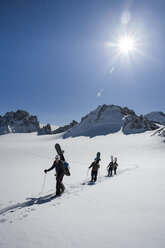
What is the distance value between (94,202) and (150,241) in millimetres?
2967

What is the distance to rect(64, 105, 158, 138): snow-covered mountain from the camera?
69075mm

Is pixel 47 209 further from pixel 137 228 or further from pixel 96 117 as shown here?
pixel 96 117

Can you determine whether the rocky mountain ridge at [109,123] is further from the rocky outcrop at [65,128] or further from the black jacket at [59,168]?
the black jacket at [59,168]

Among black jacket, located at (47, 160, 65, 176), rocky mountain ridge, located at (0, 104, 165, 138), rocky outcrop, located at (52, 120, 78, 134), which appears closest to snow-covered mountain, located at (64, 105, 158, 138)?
rocky mountain ridge, located at (0, 104, 165, 138)

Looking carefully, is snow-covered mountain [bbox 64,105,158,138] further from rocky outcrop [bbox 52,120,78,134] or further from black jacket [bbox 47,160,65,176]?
black jacket [bbox 47,160,65,176]

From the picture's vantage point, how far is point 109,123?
76812 millimetres

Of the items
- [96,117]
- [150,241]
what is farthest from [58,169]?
[96,117]

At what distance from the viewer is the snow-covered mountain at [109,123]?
2719 inches

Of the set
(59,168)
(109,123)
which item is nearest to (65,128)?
(109,123)

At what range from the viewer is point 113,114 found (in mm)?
82625

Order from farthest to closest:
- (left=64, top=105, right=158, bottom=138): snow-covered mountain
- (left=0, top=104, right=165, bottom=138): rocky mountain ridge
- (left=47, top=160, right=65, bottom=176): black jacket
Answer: (left=0, top=104, right=165, bottom=138): rocky mountain ridge < (left=64, top=105, right=158, bottom=138): snow-covered mountain < (left=47, top=160, right=65, bottom=176): black jacket

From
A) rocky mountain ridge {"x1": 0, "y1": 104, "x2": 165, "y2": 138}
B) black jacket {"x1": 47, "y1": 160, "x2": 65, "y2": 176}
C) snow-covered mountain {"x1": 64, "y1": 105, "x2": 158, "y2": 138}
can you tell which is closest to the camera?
black jacket {"x1": 47, "y1": 160, "x2": 65, "y2": 176}

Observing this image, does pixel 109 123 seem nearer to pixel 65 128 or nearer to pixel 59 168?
pixel 65 128

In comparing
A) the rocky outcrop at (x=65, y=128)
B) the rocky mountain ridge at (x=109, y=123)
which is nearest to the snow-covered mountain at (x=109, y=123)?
the rocky mountain ridge at (x=109, y=123)
